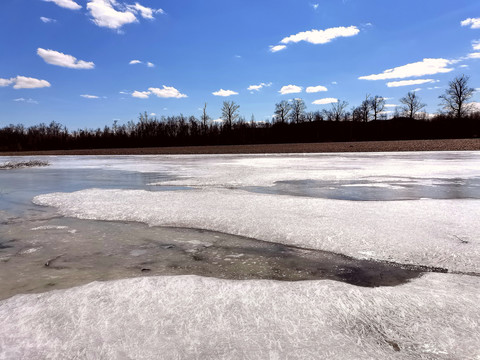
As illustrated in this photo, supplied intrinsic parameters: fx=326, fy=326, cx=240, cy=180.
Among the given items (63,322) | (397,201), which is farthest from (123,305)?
(397,201)

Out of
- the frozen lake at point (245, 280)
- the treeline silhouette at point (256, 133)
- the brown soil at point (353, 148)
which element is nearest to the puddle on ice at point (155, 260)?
the frozen lake at point (245, 280)

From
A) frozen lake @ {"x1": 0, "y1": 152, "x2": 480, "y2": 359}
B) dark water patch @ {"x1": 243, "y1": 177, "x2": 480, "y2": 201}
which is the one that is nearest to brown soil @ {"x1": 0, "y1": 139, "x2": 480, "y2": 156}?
dark water patch @ {"x1": 243, "y1": 177, "x2": 480, "y2": 201}

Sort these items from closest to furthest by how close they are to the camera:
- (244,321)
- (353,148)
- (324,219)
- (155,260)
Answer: (244,321) → (155,260) → (324,219) → (353,148)

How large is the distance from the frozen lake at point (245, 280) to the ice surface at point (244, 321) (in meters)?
0.01

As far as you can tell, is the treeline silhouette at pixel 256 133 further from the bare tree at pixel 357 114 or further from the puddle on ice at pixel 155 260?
the puddle on ice at pixel 155 260

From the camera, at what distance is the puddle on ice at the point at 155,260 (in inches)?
114

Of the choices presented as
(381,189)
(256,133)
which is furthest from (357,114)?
(381,189)

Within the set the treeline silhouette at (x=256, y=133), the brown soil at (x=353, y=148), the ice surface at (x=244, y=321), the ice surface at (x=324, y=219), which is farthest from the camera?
the treeline silhouette at (x=256, y=133)

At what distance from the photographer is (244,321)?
2.17m

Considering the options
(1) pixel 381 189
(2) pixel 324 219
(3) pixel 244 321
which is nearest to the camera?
(3) pixel 244 321

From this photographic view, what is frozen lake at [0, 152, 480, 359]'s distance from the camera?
6.38 ft

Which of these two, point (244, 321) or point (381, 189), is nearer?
point (244, 321)

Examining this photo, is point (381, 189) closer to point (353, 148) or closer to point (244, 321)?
point (244, 321)

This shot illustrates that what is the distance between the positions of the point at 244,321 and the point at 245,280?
0.66 meters
